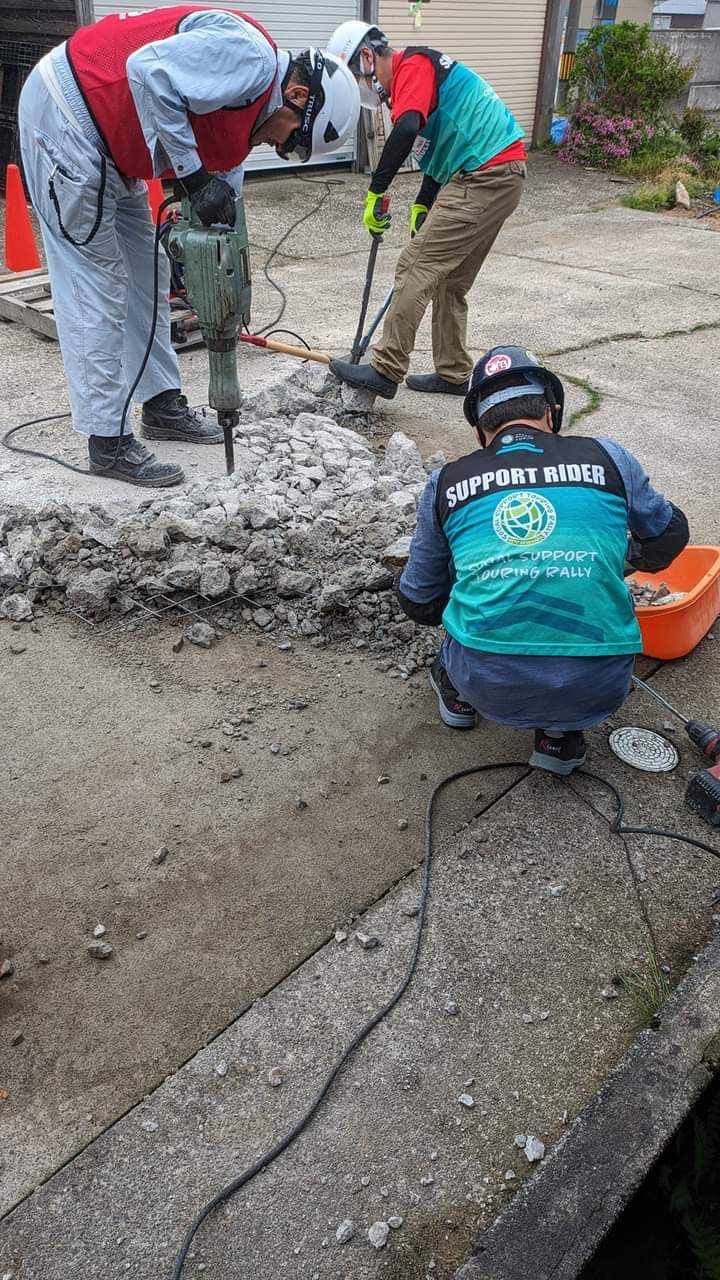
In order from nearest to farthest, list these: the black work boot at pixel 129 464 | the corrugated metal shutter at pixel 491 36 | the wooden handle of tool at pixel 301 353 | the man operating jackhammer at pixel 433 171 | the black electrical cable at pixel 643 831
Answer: the black electrical cable at pixel 643 831, the black work boot at pixel 129 464, the man operating jackhammer at pixel 433 171, the wooden handle of tool at pixel 301 353, the corrugated metal shutter at pixel 491 36

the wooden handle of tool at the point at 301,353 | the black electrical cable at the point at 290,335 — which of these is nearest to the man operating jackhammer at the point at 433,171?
the wooden handle of tool at the point at 301,353

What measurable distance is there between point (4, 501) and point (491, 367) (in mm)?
2392

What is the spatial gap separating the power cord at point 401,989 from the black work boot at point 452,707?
187 mm

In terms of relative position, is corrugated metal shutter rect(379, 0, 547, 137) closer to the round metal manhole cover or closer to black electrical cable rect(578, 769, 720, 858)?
the round metal manhole cover

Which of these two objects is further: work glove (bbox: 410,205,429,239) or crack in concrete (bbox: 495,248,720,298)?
crack in concrete (bbox: 495,248,720,298)

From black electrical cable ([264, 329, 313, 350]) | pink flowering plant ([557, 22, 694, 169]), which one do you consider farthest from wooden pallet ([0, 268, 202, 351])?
pink flowering plant ([557, 22, 694, 169])

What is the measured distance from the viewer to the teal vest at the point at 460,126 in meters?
4.89

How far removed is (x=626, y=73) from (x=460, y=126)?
1045 cm

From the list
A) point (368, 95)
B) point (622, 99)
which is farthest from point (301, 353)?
point (622, 99)

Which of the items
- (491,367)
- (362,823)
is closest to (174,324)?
(491,367)

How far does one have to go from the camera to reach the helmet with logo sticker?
2826mm

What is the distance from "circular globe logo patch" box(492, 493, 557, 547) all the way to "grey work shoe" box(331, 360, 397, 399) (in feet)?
9.48

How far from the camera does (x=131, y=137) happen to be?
377 cm

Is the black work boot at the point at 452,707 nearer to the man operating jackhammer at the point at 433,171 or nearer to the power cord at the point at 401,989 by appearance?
the power cord at the point at 401,989
